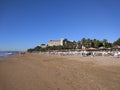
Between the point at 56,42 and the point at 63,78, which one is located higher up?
the point at 56,42

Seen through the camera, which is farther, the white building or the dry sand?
the white building

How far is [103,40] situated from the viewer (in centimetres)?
7812

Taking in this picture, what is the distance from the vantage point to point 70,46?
98562mm

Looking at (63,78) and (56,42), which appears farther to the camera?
(56,42)

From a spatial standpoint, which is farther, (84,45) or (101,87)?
(84,45)

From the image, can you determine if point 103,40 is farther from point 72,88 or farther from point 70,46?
point 72,88

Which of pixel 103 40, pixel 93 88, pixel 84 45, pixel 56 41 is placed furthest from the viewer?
pixel 56 41

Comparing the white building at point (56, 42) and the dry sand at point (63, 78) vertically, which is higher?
the white building at point (56, 42)

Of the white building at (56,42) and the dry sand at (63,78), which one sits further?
the white building at (56,42)

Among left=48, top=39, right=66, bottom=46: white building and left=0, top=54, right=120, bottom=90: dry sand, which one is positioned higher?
left=48, top=39, right=66, bottom=46: white building

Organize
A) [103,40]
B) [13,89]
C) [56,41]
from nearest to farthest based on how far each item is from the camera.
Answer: [13,89], [103,40], [56,41]

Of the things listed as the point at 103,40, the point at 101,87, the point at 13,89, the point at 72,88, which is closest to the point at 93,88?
the point at 101,87

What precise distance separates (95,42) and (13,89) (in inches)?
2899

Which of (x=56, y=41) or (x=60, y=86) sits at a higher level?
(x=56, y=41)
